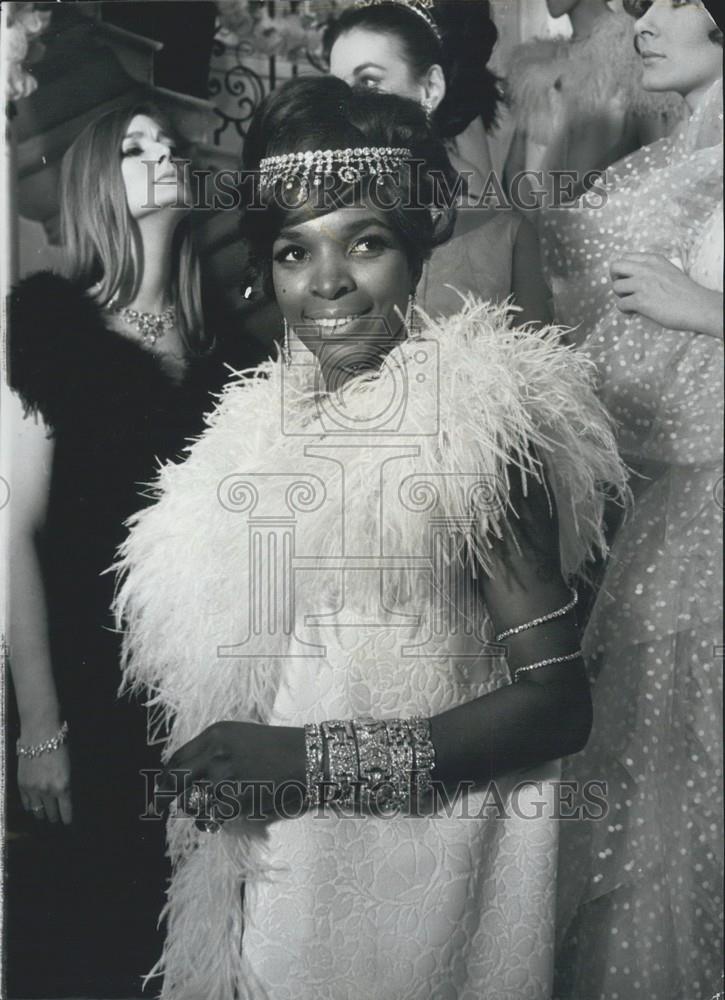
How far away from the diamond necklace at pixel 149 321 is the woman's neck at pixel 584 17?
62 cm

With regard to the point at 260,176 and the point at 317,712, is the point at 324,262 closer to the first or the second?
the point at 260,176

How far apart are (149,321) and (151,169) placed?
0.19 m

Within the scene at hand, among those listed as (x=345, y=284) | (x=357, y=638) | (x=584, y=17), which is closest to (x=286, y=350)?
(x=345, y=284)

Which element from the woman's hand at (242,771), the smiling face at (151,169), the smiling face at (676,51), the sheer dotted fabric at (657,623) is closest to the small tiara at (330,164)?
the smiling face at (151,169)

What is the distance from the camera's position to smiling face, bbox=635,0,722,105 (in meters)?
1.21

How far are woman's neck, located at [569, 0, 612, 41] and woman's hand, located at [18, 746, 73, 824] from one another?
3.64ft

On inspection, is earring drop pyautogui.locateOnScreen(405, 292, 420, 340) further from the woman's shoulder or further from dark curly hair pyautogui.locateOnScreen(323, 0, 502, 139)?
dark curly hair pyautogui.locateOnScreen(323, 0, 502, 139)

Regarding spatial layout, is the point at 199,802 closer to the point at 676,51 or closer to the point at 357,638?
the point at 357,638

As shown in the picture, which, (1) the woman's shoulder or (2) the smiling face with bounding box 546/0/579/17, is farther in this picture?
(2) the smiling face with bounding box 546/0/579/17

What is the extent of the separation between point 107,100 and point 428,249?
1.45ft

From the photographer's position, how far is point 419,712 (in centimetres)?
112

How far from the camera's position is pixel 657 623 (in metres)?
1.21

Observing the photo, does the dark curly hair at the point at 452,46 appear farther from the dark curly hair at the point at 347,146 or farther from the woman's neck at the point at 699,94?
the woman's neck at the point at 699,94

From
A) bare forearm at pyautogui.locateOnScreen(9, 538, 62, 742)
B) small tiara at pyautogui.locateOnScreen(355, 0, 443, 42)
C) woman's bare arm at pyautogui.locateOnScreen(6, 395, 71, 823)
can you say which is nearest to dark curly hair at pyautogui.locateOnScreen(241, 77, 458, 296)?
small tiara at pyautogui.locateOnScreen(355, 0, 443, 42)
